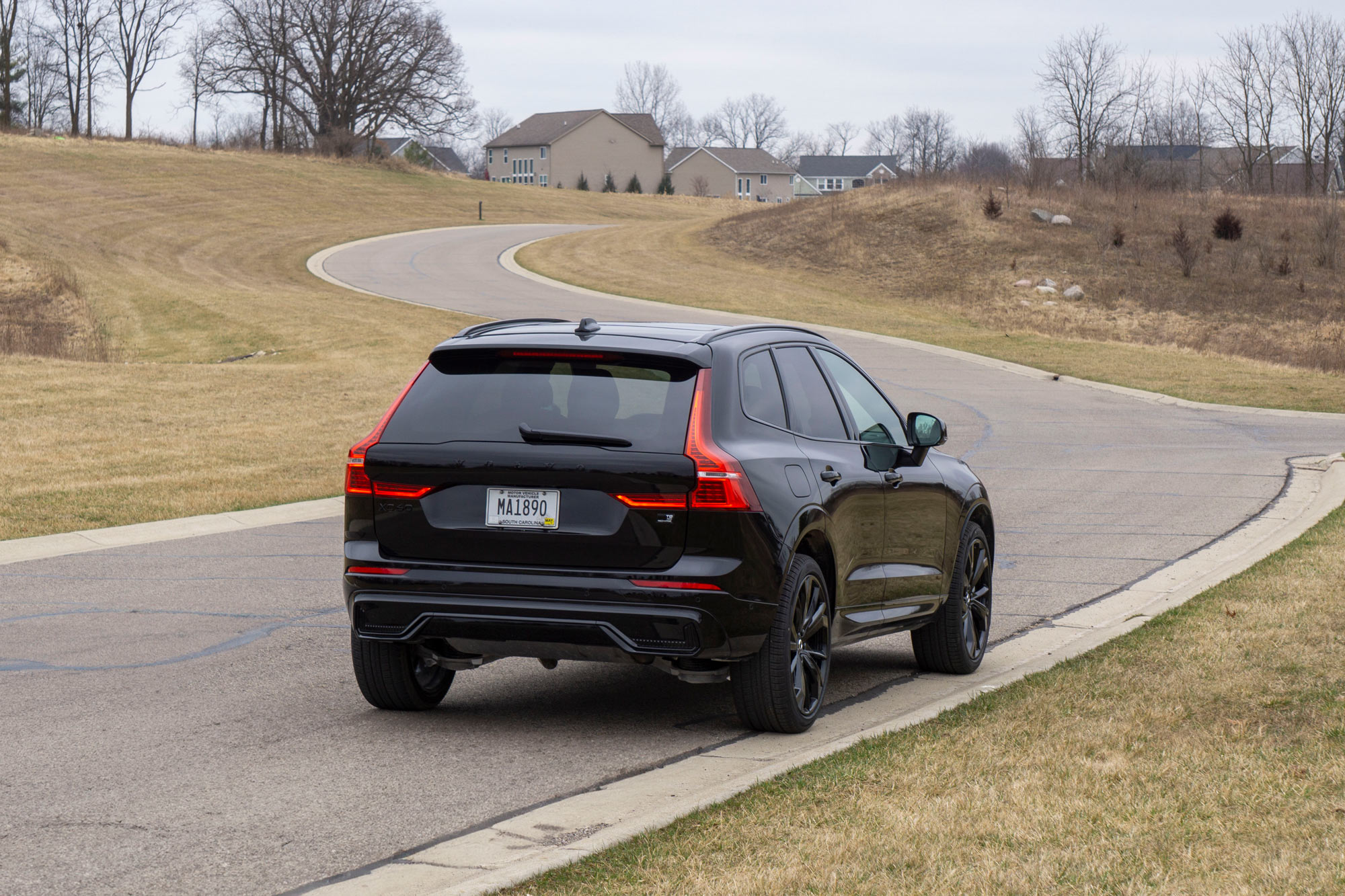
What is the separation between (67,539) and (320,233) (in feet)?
166

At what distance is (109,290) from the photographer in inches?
1533

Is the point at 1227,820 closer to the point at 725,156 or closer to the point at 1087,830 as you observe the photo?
the point at 1087,830

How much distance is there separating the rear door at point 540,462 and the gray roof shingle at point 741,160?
139 m

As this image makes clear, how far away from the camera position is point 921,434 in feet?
24.1

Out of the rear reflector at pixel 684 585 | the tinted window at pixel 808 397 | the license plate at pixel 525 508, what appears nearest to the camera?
the rear reflector at pixel 684 585

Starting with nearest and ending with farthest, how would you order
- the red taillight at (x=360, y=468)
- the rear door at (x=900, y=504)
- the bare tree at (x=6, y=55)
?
the red taillight at (x=360, y=468), the rear door at (x=900, y=504), the bare tree at (x=6, y=55)

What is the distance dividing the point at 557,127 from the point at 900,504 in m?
119

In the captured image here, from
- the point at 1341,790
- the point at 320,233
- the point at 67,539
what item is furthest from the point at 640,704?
the point at 320,233

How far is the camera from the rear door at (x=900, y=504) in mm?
7254

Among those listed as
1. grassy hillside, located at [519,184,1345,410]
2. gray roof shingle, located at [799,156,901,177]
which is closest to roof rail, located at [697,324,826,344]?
grassy hillside, located at [519,184,1345,410]

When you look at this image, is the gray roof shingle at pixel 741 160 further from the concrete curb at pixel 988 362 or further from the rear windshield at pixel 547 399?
the rear windshield at pixel 547 399

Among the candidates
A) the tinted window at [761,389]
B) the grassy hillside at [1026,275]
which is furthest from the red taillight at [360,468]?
the grassy hillside at [1026,275]

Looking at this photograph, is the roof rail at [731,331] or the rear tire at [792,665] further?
the roof rail at [731,331]

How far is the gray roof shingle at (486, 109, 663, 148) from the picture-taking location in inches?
4818
